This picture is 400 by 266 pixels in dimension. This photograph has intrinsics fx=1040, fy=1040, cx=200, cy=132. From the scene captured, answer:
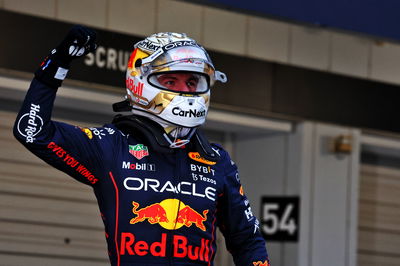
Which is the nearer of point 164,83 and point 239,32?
point 164,83

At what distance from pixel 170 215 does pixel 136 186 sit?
0.18m

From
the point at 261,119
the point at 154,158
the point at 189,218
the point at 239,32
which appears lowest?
the point at 189,218

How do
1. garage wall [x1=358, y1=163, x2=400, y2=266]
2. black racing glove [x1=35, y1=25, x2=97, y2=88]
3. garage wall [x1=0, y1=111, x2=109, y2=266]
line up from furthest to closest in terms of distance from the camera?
garage wall [x1=358, y1=163, x2=400, y2=266], garage wall [x1=0, y1=111, x2=109, y2=266], black racing glove [x1=35, y1=25, x2=97, y2=88]

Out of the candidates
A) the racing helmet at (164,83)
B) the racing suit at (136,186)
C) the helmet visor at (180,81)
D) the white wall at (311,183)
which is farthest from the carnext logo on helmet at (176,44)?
the white wall at (311,183)

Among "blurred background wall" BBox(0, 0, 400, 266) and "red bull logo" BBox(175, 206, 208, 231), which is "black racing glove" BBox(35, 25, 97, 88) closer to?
"red bull logo" BBox(175, 206, 208, 231)

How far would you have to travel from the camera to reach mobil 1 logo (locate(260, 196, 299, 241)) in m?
9.58

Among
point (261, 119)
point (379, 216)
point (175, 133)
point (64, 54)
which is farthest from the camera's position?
point (379, 216)

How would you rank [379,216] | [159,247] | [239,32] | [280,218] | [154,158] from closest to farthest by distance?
[159,247] < [154,158] < [239,32] < [280,218] < [379,216]

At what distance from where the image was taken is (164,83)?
14.3 feet

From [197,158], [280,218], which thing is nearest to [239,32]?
[280,218]

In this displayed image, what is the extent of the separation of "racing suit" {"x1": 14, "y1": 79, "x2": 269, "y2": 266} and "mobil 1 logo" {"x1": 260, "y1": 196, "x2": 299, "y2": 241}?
5.34m

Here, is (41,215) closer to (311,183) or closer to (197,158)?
(311,183)

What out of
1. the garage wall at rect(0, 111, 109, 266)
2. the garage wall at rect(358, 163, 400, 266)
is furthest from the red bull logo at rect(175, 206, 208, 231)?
the garage wall at rect(358, 163, 400, 266)

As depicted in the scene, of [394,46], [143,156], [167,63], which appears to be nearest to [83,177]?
[143,156]
